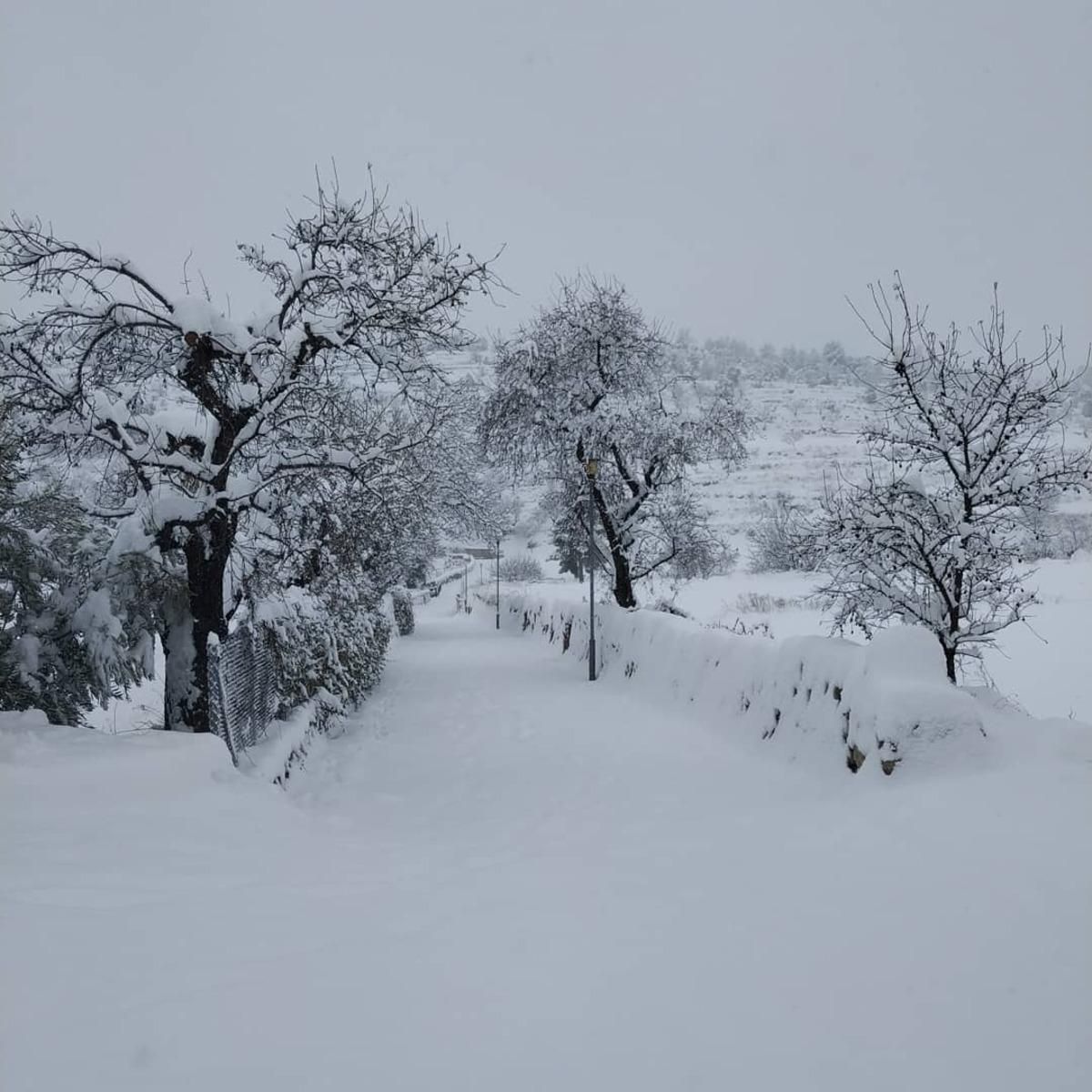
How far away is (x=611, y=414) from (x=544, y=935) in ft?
41.6

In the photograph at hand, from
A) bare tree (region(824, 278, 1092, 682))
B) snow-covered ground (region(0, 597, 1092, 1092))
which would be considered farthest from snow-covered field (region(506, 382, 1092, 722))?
snow-covered ground (region(0, 597, 1092, 1092))

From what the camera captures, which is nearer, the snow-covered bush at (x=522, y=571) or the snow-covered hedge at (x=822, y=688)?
the snow-covered hedge at (x=822, y=688)

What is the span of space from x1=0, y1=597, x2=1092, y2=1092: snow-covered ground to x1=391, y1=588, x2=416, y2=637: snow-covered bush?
72.7 ft

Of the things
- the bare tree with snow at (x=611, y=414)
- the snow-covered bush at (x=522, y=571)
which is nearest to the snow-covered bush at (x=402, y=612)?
the bare tree with snow at (x=611, y=414)

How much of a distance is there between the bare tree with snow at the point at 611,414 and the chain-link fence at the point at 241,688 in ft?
27.5

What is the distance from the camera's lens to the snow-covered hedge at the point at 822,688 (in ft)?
17.4

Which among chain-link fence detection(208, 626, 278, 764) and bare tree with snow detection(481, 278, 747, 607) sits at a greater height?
bare tree with snow detection(481, 278, 747, 607)

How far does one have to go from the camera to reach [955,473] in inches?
296

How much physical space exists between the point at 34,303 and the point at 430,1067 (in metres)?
7.97

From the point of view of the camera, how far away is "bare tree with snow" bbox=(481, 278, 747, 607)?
15.3 meters

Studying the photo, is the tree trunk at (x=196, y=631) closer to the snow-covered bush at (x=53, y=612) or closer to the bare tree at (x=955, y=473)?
the snow-covered bush at (x=53, y=612)

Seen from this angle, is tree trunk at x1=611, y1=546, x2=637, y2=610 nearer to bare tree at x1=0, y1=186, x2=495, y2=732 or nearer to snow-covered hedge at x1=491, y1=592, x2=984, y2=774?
snow-covered hedge at x1=491, y1=592, x2=984, y2=774

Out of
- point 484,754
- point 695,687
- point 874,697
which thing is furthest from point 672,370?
point 874,697

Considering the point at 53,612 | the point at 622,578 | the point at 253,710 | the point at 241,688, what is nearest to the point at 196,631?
the point at 241,688
